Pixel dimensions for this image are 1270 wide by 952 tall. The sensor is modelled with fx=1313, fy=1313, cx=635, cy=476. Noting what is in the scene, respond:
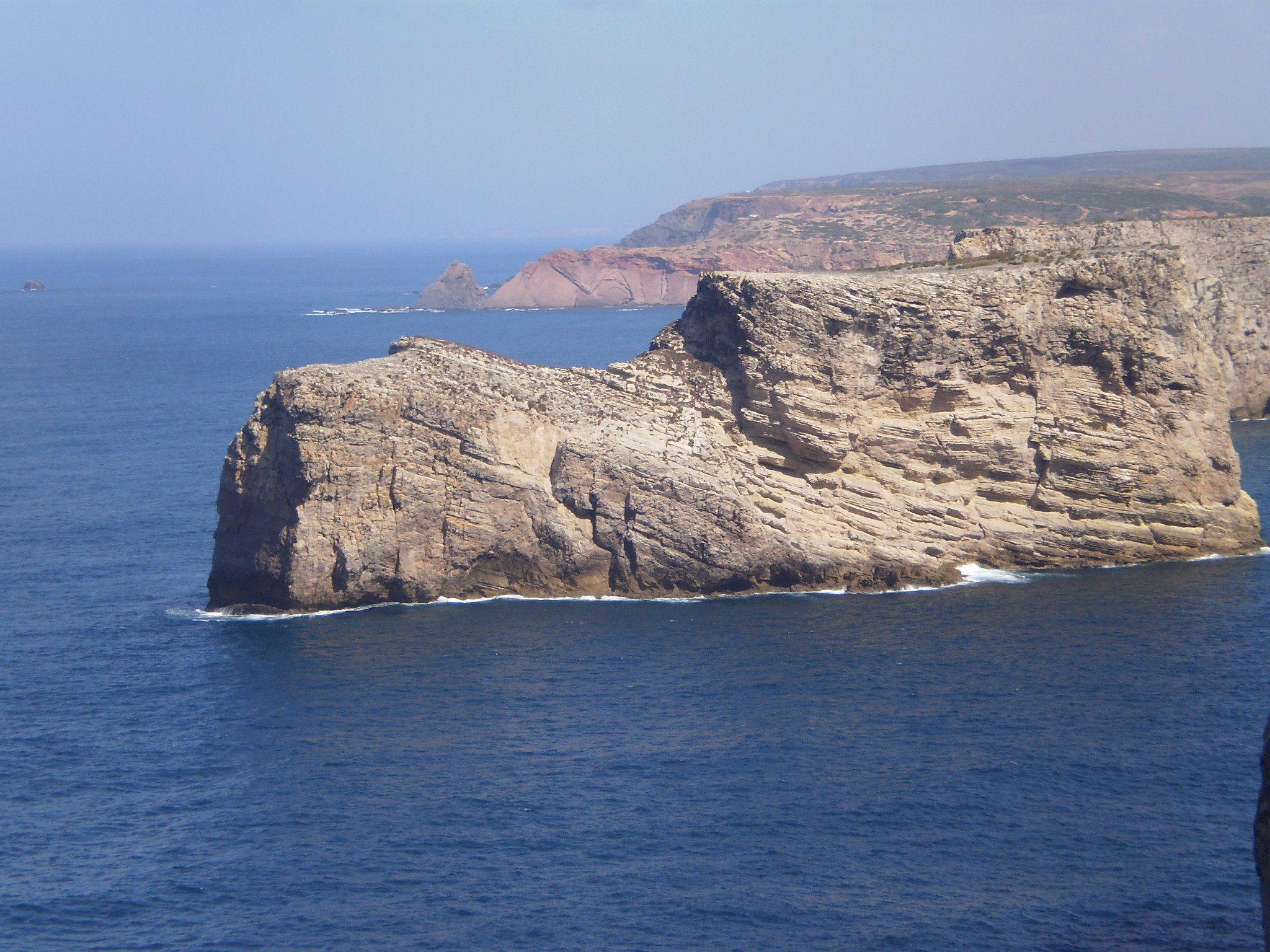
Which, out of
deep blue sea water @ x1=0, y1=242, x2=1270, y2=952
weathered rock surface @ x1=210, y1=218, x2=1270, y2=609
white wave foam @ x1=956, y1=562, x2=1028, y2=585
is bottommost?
deep blue sea water @ x1=0, y1=242, x2=1270, y2=952

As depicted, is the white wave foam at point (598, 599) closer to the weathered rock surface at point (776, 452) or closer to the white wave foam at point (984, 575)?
the white wave foam at point (984, 575)

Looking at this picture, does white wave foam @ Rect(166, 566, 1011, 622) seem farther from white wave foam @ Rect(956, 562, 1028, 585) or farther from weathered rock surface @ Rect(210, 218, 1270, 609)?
weathered rock surface @ Rect(210, 218, 1270, 609)

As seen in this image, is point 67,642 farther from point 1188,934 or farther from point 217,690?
point 1188,934

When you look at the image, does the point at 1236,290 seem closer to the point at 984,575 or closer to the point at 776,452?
the point at 984,575

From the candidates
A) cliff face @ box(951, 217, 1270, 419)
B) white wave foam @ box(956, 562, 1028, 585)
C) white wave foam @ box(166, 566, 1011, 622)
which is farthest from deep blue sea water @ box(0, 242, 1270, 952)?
cliff face @ box(951, 217, 1270, 419)

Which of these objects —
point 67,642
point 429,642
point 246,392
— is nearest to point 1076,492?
point 429,642

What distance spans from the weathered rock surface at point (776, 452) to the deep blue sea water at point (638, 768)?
2.51 m

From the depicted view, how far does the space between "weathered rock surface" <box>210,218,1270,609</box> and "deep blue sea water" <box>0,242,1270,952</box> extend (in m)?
2.51

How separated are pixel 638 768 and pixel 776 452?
2663 cm

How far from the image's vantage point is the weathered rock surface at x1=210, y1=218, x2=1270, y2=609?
6438 centimetres

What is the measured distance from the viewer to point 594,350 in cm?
15525

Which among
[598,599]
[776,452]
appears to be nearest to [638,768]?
[598,599]

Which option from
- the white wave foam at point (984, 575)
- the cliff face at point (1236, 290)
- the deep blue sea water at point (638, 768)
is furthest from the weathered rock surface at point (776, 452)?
the cliff face at point (1236, 290)

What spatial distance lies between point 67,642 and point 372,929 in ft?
98.6
